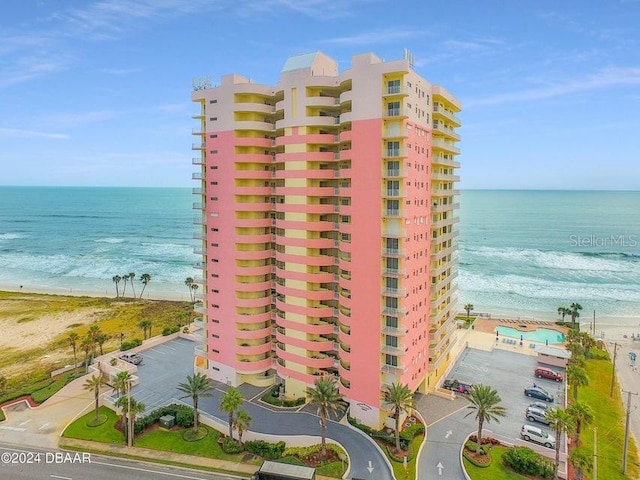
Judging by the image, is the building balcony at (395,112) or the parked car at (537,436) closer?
the building balcony at (395,112)

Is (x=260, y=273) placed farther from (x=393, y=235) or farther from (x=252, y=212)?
(x=393, y=235)

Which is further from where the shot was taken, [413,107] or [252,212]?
[252,212]

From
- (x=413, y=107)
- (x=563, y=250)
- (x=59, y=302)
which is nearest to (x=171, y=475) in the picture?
(x=413, y=107)

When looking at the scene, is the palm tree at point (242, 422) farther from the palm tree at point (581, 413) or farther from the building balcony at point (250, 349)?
the palm tree at point (581, 413)

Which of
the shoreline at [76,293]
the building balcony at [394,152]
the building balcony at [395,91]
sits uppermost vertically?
the building balcony at [395,91]

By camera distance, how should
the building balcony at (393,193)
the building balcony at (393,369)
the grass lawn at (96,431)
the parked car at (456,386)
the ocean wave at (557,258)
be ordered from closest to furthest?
the building balcony at (393,193)
the building balcony at (393,369)
the grass lawn at (96,431)
the parked car at (456,386)
the ocean wave at (557,258)

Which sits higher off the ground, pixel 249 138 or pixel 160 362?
pixel 249 138

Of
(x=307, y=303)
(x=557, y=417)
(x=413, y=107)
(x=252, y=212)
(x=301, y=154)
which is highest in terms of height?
(x=413, y=107)

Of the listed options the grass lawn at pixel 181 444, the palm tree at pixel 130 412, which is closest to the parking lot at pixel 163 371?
the grass lawn at pixel 181 444

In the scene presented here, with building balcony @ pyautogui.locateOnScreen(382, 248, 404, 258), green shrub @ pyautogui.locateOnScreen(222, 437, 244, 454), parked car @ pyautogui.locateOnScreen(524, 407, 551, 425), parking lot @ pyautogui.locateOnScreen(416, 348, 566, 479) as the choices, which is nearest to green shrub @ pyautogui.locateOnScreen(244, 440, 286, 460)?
green shrub @ pyautogui.locateOnScreen(222, 437, 244, 454)
